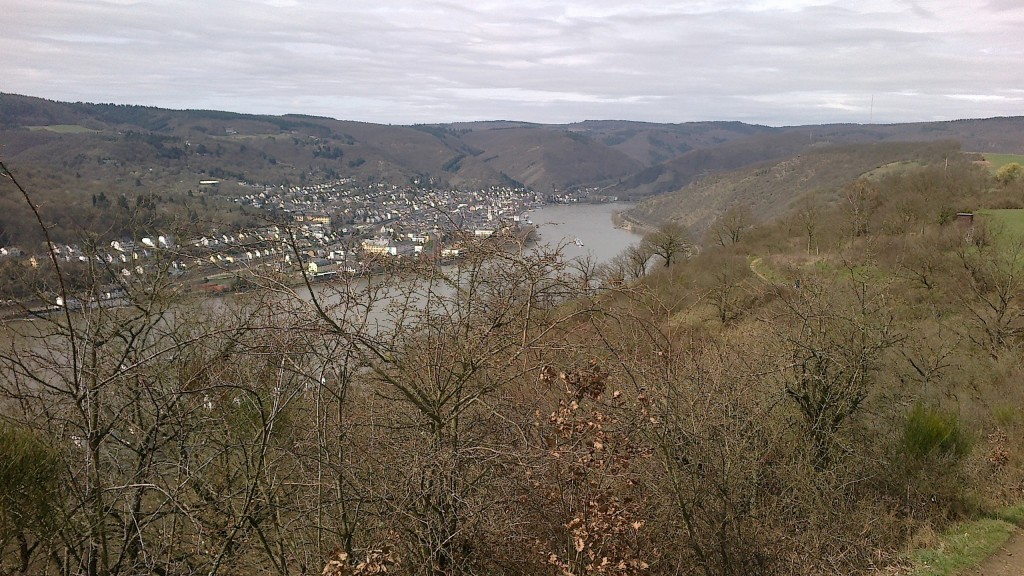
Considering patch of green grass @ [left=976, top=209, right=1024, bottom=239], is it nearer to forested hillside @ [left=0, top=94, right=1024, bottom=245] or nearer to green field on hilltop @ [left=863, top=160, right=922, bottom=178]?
green field on hilltop @ [left=863, top=160, right=922, bottom=178]

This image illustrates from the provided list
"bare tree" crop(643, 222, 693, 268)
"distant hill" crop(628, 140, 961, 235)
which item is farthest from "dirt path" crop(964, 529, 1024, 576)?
"distant hill" crop(628, 140, 961, 235)

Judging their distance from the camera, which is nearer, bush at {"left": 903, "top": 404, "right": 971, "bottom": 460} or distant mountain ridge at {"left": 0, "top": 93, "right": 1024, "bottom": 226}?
bush at {"left": 903, "top": 404, "right": 971, "bottom": 460}

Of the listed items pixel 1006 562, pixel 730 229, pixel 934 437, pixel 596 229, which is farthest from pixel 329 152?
pixel 1006 562

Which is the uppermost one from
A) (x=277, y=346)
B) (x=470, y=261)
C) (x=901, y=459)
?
(x=470, y=261)

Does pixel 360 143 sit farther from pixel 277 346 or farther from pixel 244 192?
pixel 277 346

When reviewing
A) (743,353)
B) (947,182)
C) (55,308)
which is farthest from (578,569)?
(947,182)

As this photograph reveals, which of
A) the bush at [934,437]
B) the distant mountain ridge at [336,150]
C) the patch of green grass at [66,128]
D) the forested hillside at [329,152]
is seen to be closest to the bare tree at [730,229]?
the forested hillside at [329,152]
